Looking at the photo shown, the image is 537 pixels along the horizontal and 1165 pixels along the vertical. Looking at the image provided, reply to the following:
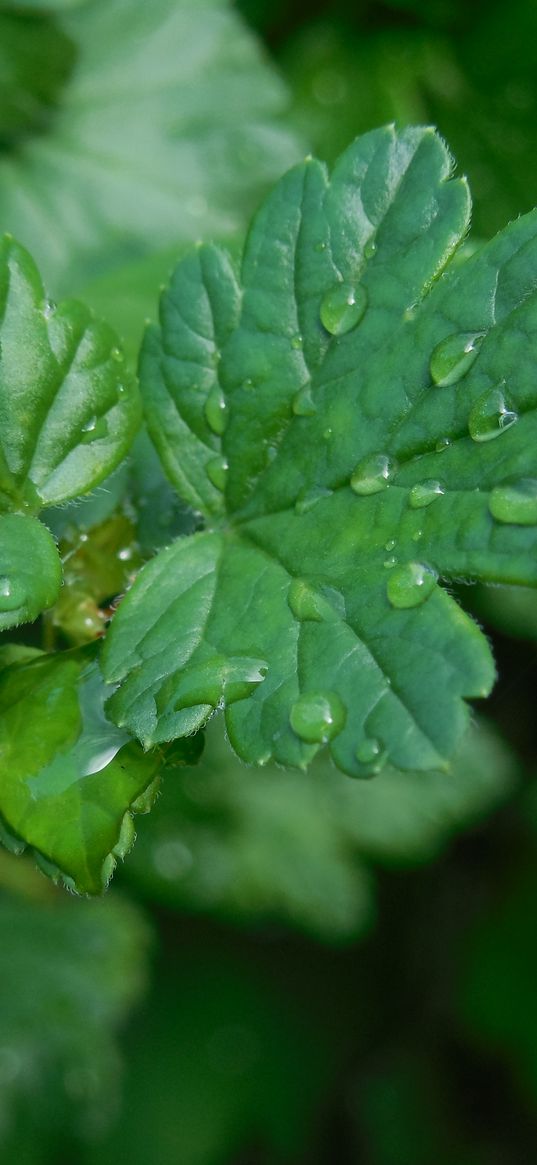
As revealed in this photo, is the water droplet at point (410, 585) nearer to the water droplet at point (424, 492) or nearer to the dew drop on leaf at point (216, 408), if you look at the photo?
the water droplet at point (424, 492)

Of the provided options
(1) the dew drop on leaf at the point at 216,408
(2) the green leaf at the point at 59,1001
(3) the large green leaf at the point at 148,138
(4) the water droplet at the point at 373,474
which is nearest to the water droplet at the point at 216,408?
(1) the dew drop on leaf at the point at 216,408

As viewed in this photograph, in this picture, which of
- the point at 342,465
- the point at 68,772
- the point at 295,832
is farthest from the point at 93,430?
the point at 295,832

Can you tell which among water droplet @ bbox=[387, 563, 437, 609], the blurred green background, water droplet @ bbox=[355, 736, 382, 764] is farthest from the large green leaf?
water droplet @ bbox=[355, 736, 382, 764]

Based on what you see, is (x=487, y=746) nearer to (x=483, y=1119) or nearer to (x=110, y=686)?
(x=483, y=1119)

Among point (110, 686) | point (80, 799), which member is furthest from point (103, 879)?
point (110, 686)

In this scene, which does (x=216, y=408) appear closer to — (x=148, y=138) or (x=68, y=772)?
(x=68, y=772)
